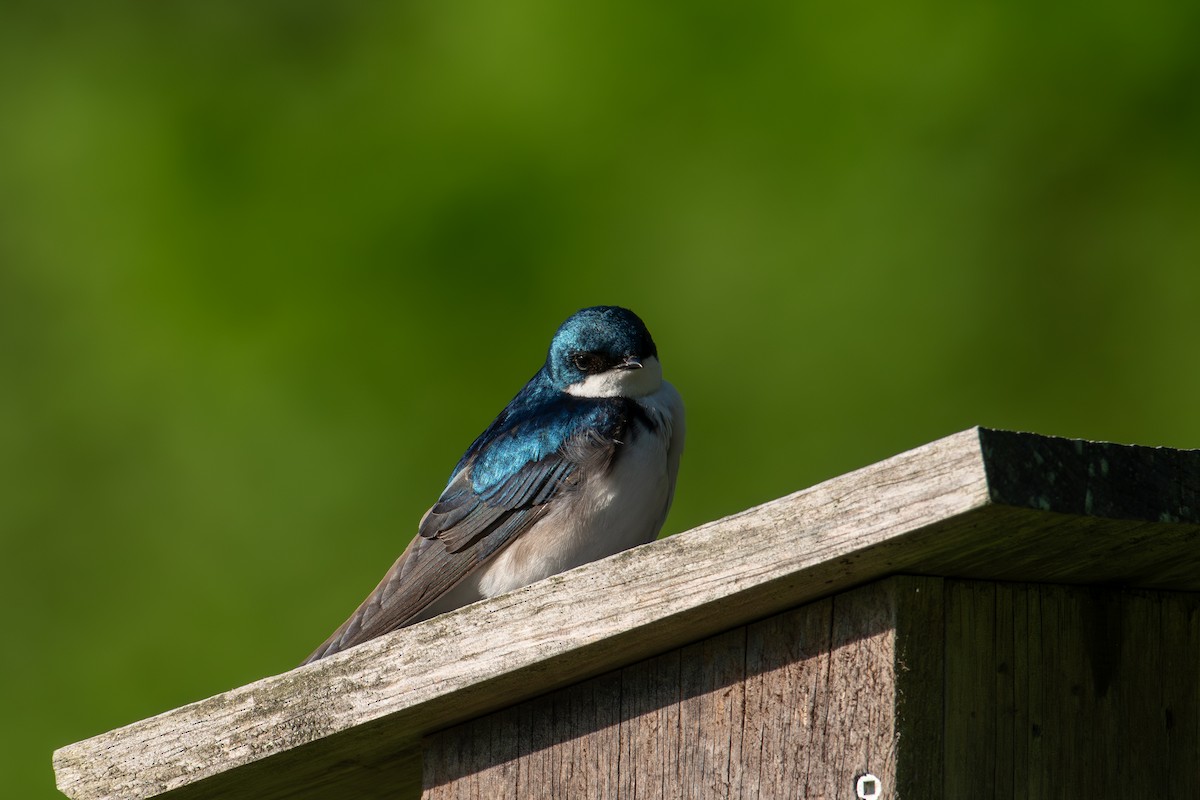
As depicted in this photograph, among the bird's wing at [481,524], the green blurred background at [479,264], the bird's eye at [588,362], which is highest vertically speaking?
the green blurred background at [479,264]

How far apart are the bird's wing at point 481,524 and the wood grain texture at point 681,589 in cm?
26

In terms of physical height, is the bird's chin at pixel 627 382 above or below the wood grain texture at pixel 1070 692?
above

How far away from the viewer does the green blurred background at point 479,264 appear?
525 centimetres

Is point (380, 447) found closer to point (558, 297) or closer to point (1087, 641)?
point (558, 297)

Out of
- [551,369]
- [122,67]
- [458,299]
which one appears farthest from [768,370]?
[122,67]

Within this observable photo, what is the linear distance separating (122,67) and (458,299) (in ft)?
6.15

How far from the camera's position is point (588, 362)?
2.97 metres

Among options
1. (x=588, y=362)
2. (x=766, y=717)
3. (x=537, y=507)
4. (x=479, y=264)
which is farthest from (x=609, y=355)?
(x=479, y=264)

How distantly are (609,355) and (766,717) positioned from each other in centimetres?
109

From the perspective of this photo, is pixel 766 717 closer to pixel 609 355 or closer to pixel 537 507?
pixel 537 507

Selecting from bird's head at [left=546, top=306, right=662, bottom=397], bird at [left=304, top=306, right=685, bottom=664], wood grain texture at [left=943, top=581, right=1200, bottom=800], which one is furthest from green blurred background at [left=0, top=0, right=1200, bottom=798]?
wood grain texture at [left=943, top=581, right=1200, bottom=800]

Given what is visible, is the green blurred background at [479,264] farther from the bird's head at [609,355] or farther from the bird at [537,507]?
the bird at [537,507]

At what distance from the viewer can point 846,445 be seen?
5.21 metres

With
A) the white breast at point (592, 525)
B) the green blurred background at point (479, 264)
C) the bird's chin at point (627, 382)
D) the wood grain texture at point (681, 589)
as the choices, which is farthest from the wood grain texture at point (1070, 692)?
the green blurred background at point (479, 264)
